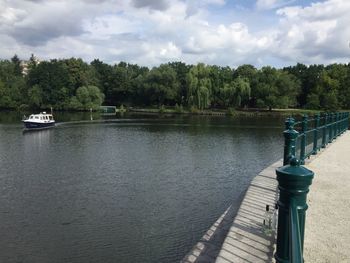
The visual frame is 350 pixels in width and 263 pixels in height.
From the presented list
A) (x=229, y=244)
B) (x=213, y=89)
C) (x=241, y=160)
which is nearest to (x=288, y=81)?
(x=213, y=89)

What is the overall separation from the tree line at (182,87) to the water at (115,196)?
56.4 meters

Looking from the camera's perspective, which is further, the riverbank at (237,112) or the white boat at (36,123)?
the riverbank at (237,112)

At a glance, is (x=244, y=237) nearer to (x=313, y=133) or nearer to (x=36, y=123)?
(x=313, y=133)

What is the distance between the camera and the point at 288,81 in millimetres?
Result: 88688

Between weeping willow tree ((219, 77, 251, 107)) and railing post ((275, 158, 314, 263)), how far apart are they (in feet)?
285

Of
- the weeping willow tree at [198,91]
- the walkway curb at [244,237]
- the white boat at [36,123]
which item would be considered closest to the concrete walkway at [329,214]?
the walkway curb at [244,237]

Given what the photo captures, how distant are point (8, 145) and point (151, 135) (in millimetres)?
15557

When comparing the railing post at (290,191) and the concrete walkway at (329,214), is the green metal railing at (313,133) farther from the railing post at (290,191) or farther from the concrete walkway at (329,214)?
the railing post at (290,191)

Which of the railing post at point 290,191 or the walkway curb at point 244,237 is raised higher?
the railing post at point 290,191

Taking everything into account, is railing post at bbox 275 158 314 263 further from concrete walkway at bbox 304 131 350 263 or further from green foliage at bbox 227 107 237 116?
green foliage at bbox 227 107 237 116

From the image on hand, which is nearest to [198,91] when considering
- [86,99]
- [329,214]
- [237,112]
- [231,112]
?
[231,112]

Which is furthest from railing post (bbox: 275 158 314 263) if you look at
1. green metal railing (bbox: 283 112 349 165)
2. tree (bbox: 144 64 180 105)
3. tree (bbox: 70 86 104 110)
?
tree (bbox: 70 86 104 110)

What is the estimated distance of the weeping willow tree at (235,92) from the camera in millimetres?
88188

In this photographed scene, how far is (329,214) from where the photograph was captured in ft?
24.8
